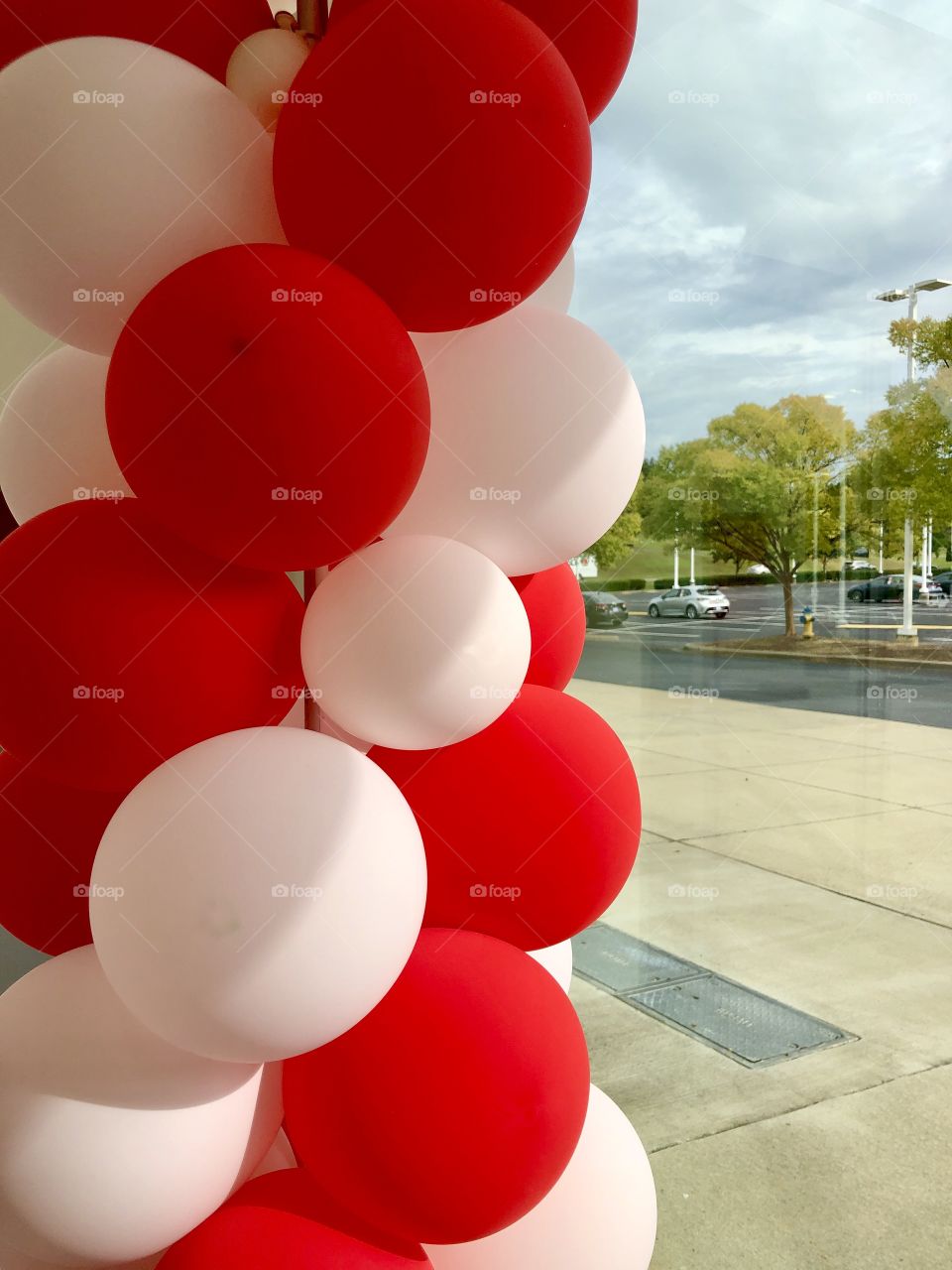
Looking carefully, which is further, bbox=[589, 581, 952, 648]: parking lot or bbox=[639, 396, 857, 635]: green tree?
bbox=[639, 396, 857, 635]: green tree

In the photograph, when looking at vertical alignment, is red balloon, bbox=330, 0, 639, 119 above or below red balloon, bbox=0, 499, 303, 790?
above

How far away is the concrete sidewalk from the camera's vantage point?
6.56 ft

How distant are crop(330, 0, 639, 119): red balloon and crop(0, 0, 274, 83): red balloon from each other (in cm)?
11

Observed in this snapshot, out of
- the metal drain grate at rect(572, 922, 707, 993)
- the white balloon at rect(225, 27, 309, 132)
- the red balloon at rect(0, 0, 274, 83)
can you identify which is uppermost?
the red balloon at rect(0, 0, 274, 83)

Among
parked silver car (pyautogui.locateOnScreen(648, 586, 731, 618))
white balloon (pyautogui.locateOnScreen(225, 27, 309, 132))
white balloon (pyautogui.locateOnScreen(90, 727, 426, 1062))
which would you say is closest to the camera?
white balloon (pyautogui.locateOnScreen(90, 727, 426, 1062))

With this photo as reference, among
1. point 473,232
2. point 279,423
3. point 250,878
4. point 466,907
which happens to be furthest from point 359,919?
point 473,232

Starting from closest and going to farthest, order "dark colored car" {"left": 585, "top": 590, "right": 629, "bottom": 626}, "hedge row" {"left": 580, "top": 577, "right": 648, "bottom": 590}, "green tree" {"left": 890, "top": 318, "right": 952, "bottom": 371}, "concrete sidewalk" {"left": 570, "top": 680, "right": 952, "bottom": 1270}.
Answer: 1. "concrete sidewalk" {"left": 570, "top": 680, "right": 952, "bottom": 1270}
2. "green tree" {"left": 890, "top": 318, "right": 952, "bottom": 371}
3. "hedge row" {"left": 580, "top": 577, "right": 648, "bottom": 590}
4. "dark colored car" {"left": 585, "top": 590, "right": 629, "bottom": 626}

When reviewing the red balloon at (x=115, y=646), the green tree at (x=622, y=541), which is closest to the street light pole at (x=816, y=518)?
the green tree at (x=622, y=541)

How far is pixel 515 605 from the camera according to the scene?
40.1 inches

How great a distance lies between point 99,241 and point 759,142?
112 inches

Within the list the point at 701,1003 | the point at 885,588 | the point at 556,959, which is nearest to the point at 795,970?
the point at 701,1003

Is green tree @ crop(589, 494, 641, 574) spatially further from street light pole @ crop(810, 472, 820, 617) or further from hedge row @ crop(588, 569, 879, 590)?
street light pole @ crop(810, 472, 820, 617)

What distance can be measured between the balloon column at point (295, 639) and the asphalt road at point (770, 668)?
2166 millimetres

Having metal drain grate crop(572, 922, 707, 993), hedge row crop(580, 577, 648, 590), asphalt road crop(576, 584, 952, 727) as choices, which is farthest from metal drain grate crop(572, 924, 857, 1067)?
hedge row crop(580, 577, 648, 590)
